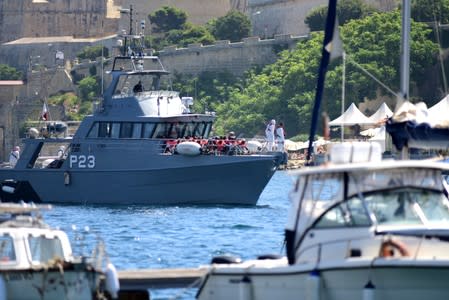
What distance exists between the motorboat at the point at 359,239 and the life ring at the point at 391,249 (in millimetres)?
11

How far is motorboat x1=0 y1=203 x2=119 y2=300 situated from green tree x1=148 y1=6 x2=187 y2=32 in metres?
105

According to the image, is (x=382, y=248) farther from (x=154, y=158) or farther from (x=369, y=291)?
(x=154, y=158)

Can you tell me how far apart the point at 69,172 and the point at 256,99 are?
46.2m

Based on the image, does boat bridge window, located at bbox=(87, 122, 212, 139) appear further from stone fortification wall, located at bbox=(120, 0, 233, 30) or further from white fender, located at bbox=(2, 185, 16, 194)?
stone fortification wall, located at bbox=(120, 0, 233, 30)

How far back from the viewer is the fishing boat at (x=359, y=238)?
2156 cm

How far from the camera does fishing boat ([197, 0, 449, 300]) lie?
21.6 m

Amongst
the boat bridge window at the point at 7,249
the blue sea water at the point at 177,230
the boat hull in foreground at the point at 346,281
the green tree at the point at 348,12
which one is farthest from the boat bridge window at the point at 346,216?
the green tree at the point at 348,12

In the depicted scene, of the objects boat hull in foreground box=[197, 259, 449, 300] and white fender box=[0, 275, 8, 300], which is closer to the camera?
boat hull in foreground box=[197, 259, 449, 300]

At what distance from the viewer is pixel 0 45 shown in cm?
14300

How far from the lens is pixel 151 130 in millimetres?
48250

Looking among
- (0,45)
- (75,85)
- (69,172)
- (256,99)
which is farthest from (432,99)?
(0,45)

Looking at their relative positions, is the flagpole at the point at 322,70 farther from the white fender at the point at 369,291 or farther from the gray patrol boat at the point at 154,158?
the gray patrol boat at the point at 154,158

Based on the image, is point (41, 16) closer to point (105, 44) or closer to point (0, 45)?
point (0, 45)

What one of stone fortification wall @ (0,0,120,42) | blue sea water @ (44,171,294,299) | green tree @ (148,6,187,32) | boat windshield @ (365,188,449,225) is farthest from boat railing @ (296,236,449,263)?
stone fortification wall @ (0,0,120,42)
